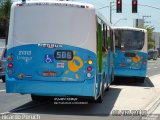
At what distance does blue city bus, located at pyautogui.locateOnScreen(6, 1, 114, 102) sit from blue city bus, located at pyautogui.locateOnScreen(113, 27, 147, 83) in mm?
11378

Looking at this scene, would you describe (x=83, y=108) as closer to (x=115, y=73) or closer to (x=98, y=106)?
(x=98, y=106)

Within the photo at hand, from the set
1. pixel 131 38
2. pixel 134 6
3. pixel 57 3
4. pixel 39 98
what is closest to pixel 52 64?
pixel 57 3

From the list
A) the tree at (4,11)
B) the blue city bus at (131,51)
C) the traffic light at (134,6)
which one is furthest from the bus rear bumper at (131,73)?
the tree at (4,11)

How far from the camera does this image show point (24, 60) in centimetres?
1277

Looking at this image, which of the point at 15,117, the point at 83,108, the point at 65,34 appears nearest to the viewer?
the point at 15,117

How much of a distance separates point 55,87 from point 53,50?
98cm

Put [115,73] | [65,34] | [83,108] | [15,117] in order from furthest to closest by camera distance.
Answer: [115,73]
[83,108]
[65,34]
[15,117]

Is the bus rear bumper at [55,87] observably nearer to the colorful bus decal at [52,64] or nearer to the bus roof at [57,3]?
the colorful bus decal at [52,64]

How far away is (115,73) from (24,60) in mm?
12074

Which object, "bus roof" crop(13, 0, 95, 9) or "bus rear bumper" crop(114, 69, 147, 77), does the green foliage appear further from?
"bus roof" crop(13, 0, 95, 9)

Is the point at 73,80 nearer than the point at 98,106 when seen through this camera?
Yes

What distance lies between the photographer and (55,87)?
41.4 ft

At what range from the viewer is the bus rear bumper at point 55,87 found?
41.3ft

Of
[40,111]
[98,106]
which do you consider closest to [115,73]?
[98,106]
